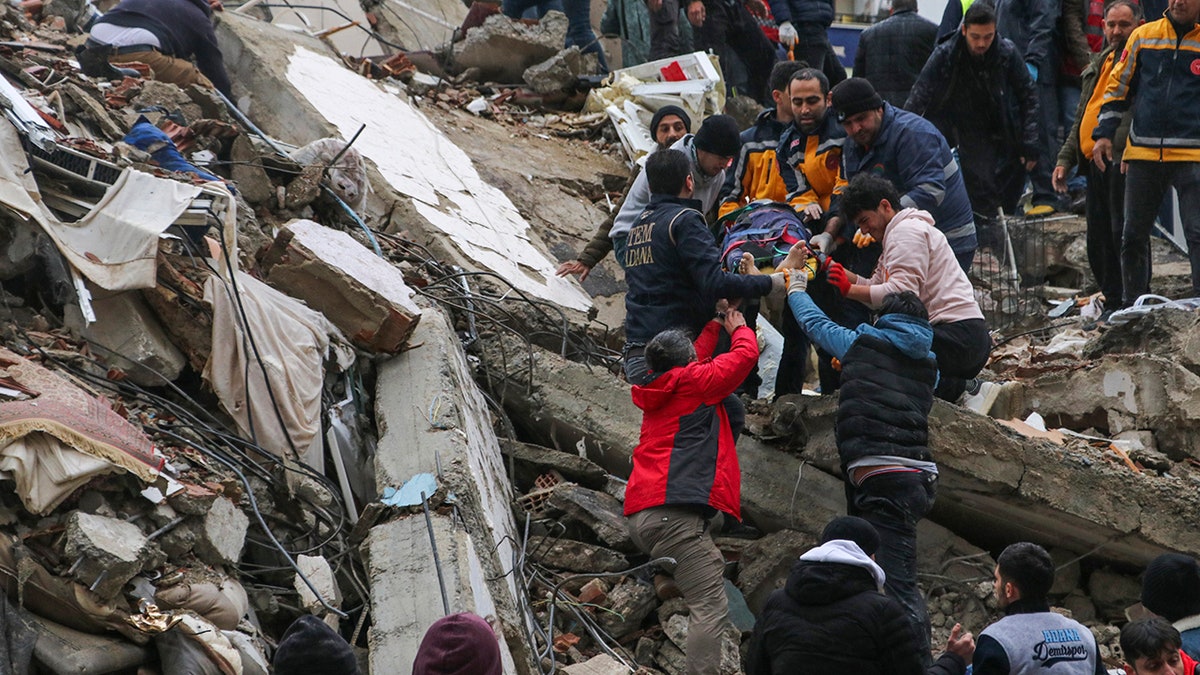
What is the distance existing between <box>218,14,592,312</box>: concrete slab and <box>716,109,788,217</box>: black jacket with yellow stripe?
2.08m

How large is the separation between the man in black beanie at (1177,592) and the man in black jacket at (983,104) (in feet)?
16.0

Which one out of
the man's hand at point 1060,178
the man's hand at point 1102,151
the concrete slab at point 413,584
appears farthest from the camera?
the man's hand at point 1060,178

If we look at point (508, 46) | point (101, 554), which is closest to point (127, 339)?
point (101, 554)

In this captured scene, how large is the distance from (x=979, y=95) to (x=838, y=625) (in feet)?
19.6

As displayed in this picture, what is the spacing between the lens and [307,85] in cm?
1031

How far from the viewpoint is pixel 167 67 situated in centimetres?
945

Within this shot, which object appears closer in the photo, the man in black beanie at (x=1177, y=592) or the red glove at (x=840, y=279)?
the man in black beanie at (x=1177, y=592)

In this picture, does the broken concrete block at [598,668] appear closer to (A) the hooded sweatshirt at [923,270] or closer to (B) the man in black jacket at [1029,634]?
(B) the man in black jacket at [1029,634]

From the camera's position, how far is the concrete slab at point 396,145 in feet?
29.3

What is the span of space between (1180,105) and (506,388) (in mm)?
4095

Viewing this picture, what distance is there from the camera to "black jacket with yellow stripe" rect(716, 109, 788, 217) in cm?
679

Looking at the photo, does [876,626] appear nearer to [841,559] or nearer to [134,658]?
[841,559]

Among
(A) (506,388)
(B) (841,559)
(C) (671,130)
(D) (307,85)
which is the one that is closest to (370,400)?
(A) (506,388)

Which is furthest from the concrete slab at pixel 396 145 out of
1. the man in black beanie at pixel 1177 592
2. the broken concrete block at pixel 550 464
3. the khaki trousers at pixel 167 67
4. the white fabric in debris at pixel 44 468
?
the man in black beanie at pixel 1177 592
